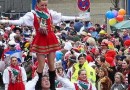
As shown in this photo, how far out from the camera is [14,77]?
1130 centimetres

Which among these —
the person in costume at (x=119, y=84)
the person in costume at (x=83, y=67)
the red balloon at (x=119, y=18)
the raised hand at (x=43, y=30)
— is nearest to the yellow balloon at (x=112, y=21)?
the red balloon at (x=119, y=18)

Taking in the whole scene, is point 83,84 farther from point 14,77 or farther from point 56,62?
point 14,77

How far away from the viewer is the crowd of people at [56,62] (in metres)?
7.35

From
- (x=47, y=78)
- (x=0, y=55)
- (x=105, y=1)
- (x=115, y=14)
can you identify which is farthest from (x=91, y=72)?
(x=105, y=1)

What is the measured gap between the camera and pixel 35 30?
7359mm

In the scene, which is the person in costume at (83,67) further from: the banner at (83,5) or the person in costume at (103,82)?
the banner at (83,5)

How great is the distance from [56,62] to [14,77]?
0.97 m

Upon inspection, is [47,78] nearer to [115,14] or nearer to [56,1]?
[115,14]

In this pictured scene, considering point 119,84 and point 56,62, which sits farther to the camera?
point 56,62

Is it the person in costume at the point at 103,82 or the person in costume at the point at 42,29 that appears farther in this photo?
the person in costume at the point at 103,82

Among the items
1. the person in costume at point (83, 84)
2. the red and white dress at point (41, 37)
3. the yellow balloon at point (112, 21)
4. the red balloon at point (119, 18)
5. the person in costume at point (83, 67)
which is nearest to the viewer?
the red and white dress at point (41, 37)

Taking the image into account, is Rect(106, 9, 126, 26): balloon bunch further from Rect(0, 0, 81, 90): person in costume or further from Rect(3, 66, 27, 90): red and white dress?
Rect(0, 0, 81, 90): person in costume

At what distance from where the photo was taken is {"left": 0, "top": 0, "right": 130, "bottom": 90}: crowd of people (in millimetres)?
7348

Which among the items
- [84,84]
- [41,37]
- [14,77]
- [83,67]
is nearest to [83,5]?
[83,67]
